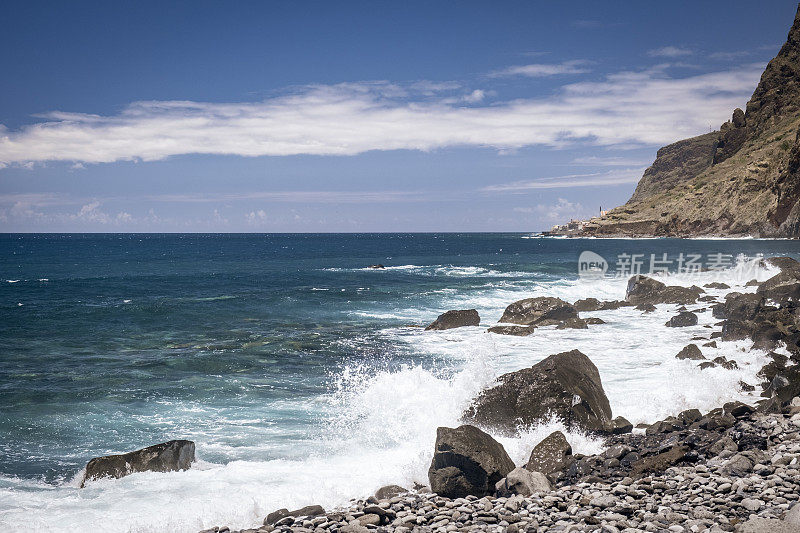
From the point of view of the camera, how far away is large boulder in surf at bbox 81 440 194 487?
8.95 m

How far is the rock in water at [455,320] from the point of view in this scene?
23.6 m

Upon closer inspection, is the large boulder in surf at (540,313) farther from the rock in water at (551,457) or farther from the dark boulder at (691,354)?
the rock in water at (551,457)

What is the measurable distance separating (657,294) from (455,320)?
40.5 ft

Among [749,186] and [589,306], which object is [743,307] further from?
[749,186]

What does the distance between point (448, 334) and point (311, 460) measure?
13082mm

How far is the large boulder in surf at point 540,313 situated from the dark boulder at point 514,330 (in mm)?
1724

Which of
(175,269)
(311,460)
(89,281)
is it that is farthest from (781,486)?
(175,269)

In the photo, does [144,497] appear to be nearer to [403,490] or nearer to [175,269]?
[403,490]

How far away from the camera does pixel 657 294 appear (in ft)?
95.4

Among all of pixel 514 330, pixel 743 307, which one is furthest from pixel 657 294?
pixel 514 330

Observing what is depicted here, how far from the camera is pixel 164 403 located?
1370cm

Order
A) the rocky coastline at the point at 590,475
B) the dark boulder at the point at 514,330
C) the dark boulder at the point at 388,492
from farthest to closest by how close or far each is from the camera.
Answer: the dark boulder at the point at 514,330, the dark boulder at the point at 388,492, the rocky coastline at the point at 590,475

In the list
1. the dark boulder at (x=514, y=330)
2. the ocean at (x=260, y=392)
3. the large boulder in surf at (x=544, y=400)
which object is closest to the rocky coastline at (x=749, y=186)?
the ocean at (x=260, y=392)

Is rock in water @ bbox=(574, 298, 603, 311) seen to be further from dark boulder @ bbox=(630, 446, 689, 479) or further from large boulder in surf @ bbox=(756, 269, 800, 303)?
dark boulder @ bbox=(630, 446, 689, 479)
